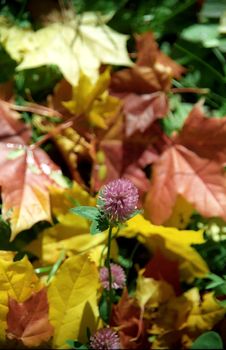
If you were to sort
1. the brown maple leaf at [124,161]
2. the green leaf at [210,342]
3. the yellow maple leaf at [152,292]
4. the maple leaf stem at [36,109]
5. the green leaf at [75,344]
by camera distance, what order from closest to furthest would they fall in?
the green leaf at [210,342]
the green leaf at [75,344]
the yellow maple leaf at [152,292]
the brown maple leaf at [124,161]
the maple leaf stem at [36,109]

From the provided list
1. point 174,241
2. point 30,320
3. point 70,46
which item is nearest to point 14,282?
point 30,320

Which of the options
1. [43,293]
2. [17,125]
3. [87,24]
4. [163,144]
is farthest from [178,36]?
[43,293]

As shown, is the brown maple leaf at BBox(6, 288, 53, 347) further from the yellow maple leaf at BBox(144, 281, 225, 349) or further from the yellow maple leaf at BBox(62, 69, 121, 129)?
the yellow maple leaf at BBox(62, 69, 121, 129)

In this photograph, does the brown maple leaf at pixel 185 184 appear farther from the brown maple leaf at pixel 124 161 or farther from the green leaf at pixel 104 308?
the green leaf at pixel 104 308

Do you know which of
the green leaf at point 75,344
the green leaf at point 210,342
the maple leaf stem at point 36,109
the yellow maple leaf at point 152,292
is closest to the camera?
the green leaf at point 210,342

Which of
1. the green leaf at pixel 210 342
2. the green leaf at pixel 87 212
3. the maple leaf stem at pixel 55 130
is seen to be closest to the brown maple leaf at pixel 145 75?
the maple leaf stem at pixel 55 130

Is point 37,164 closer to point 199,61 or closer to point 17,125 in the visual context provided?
point 17,125

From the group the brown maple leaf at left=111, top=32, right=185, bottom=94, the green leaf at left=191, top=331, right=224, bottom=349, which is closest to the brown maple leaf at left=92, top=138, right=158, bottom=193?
the brown maple leaf at left=111, top=32, right=185, bottom=94
